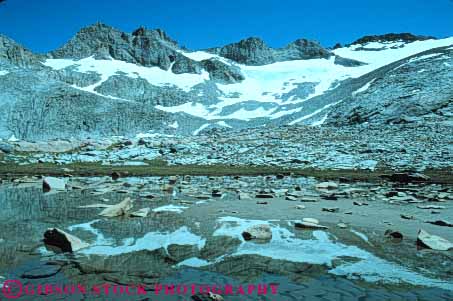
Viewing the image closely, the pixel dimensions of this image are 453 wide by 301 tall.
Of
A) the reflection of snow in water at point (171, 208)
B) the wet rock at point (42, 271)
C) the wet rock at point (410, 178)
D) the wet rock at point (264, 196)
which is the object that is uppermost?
the wet rock at point (410, 178)

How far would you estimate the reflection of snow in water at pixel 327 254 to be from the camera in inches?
240

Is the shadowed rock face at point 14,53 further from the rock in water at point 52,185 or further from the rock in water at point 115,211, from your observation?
the rock in water at point 115,211

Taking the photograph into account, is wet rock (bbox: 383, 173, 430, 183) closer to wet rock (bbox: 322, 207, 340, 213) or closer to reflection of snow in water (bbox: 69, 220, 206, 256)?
wet rock (bbox: 322, 207, 340, 213)

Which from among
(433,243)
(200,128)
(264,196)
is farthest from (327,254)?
(200,128)

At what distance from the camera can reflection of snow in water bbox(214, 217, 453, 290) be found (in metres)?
6.10

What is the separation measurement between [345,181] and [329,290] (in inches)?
703

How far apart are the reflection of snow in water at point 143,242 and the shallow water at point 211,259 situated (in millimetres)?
19

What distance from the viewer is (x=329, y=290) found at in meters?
5.53

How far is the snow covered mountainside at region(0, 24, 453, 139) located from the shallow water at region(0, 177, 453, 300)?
53.4m

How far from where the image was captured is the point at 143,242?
26.6 feet

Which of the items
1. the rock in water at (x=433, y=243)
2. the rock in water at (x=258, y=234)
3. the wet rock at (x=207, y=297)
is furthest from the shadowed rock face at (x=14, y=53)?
the wet rock at (x=207, y=297)

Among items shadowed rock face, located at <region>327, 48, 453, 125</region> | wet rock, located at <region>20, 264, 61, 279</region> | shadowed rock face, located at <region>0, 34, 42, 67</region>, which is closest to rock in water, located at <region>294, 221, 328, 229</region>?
wet rock, located at <region>20, 264, 61, 279</region>

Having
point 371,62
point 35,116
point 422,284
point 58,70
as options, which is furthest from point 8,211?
point 371,62

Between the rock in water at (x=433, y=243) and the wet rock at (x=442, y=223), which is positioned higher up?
the wet rock at (x=442, y=223)
